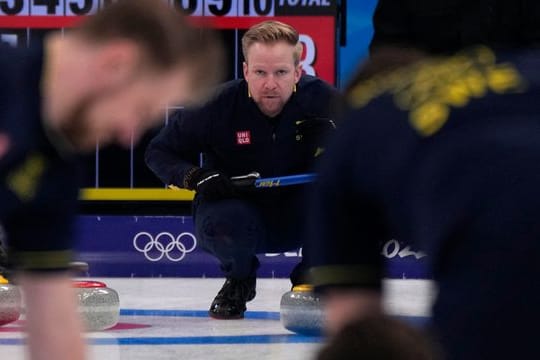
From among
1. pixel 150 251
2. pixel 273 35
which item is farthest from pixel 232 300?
pixel 150 251

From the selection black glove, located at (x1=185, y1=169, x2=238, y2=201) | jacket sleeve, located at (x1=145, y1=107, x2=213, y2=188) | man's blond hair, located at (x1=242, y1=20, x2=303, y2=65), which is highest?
man's blond hair, located at (x1=242, y1=20, x2=303, y2=65)

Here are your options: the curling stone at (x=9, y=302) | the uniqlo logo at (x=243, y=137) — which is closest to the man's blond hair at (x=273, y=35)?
the uniqlo logo at (x=243, y=137)

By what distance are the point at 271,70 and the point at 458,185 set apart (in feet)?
12.2

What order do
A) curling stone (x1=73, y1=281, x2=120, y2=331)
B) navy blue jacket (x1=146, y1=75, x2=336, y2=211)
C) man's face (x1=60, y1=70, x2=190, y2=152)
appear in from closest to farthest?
1. man's face (x1=60, y1=70, x2=190, y2=152)
2. curling stone (x1=73, y1=281, x2=120, y2=331)
3. navy blue jacket (x1=146, y1=75, x2=336, y2=211)

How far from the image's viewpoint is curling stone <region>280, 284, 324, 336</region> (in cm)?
435

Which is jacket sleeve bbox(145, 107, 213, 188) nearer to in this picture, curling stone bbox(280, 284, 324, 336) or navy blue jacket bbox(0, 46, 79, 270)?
curling stone bbox(280, 284, 324, 336)

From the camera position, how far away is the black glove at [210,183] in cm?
499

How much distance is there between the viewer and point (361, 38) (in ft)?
22.7

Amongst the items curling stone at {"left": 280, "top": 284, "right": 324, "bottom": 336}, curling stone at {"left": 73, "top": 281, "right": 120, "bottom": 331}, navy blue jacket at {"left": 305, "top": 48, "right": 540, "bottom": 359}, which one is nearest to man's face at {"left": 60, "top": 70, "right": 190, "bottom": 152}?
navy blue jacket at {"left": 305, "top": 48, "right": 540, "bottom": 359}

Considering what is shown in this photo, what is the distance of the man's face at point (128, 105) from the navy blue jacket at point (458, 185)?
532 mm

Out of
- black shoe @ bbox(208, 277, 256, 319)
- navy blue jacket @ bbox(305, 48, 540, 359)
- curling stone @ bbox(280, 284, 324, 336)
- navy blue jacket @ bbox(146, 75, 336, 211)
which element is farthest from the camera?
navy blue jacket @ bbox(146, 75, 336, 211)

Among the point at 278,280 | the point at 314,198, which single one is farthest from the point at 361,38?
the point at 314,198

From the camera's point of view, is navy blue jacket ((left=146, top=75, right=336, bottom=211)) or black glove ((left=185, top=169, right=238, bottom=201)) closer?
black glove ((left=185, top=169, right=238, bottom=201))

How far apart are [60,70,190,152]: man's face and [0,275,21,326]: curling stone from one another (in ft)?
8.39
